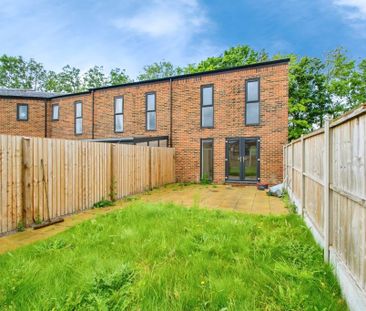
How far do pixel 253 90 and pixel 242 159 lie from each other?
3190mm

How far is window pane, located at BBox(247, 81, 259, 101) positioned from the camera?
10617 mm

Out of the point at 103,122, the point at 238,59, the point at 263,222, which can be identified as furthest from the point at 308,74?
the point at 263,222

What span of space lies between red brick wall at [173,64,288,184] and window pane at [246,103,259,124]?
0.23m

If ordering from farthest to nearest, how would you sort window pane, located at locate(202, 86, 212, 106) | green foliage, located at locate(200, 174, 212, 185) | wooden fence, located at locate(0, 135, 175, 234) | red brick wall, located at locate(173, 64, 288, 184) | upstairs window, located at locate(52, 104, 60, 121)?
upstairs window, located at locate(52, 104, 60, 121), window pane, located at locate(202, 86, 212, 106), green foliage, located at locate(200, 174, 212, 185), red brick wall, located at locate(173, 64, 288, 184), wooden fence, located at locate(0, 135, 175, 234)

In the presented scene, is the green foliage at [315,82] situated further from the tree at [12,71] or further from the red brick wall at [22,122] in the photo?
the tree at [12,71]

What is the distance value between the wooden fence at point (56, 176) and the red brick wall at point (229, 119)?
4095mm

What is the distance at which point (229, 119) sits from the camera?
1108 cm

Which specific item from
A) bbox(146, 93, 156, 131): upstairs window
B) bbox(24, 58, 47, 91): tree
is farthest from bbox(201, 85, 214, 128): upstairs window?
bbox(24, 58, 47, 91): tree

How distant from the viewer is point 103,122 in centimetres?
1402

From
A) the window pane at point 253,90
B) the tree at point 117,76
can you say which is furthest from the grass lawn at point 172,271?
the tree at point 117,76

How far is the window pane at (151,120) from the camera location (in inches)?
501

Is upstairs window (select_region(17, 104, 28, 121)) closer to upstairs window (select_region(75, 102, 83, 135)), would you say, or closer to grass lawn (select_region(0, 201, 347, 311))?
upstairs window (select_region(75, 102, 83, 135))

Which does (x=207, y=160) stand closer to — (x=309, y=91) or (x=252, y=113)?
(x=252, y=113)

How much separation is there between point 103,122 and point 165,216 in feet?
34.9
